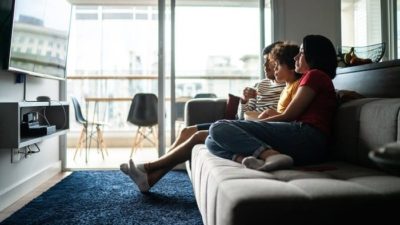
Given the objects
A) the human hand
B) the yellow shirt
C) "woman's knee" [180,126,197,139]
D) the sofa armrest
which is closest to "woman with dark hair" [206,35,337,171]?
the yellow shirt

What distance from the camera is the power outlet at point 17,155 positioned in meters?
2.32

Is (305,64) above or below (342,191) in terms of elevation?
above

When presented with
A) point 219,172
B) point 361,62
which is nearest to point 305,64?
point 361,62

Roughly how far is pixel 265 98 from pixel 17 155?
185 centimetres

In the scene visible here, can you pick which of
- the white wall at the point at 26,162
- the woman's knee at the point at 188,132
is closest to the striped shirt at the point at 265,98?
the woman's knee at the point at 188,132

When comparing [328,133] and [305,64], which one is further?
[305,64]

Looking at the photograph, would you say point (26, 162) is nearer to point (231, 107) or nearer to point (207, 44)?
point (231, 107)

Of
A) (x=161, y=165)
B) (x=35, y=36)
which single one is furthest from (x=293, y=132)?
(x=35, y=36)

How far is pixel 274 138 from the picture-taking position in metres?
1.49

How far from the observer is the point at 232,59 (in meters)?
4.22

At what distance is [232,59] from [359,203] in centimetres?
341

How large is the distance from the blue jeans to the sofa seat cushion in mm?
297

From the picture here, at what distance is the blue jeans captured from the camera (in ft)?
4.80

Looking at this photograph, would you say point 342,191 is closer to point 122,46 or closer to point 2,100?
point 2,100
